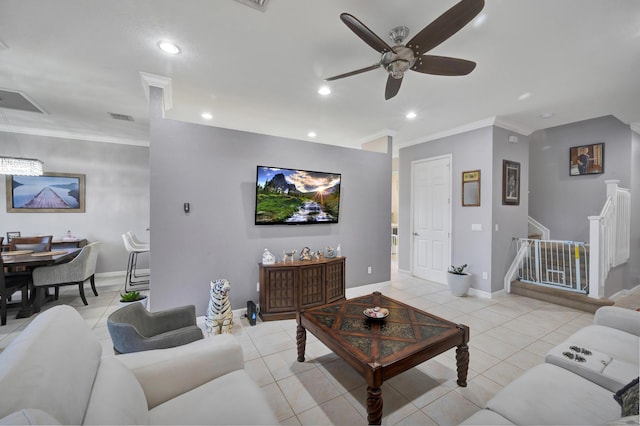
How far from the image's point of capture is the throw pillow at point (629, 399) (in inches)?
42.1

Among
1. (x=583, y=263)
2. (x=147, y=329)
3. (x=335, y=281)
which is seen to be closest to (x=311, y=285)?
(x=335, y=281)

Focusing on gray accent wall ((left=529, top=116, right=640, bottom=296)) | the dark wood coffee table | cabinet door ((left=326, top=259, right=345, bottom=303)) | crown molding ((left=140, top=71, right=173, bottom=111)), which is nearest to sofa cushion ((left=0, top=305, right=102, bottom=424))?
the dark wood coffee table

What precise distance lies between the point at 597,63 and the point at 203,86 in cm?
420

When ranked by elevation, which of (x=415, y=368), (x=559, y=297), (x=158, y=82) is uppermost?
(x=158, y=82)

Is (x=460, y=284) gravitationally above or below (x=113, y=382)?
below

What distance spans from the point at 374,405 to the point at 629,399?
116 cm

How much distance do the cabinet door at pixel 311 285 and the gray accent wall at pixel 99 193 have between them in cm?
407

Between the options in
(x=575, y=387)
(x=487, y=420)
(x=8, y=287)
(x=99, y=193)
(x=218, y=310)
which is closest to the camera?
(x=487, y=420)

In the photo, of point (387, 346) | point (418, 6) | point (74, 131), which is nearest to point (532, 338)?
point (387, 346)

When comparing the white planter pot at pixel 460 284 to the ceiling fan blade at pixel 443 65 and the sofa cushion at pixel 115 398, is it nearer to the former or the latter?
the ceiling fan blade at pixel 443 65

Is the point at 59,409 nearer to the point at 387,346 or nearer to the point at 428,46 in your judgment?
the point at 387,346

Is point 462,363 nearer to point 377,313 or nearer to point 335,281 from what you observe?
point 377,313

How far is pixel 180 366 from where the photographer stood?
1479 mm

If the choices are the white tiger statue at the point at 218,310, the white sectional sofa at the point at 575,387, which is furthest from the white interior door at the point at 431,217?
the white tiger statue at the point at 218,310
